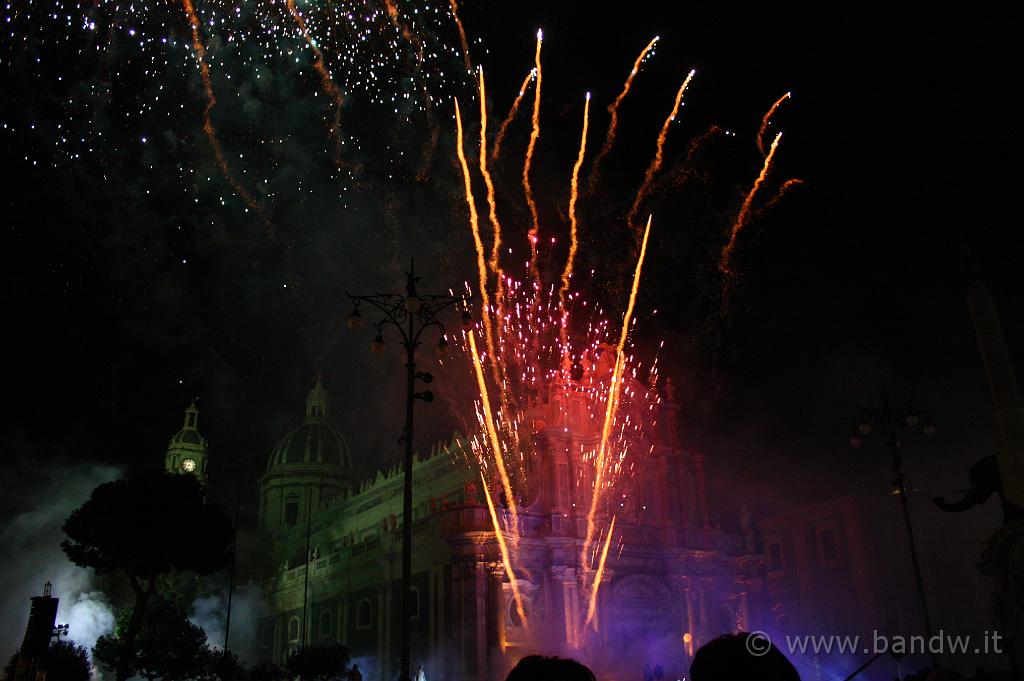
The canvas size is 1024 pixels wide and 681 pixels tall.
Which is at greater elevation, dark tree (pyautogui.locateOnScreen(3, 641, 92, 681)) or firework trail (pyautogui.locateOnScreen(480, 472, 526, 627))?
firework trail (pyautogui.locateOnScreen(480, 472, 526, 627))

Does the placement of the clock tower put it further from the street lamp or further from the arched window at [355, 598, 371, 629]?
the street lamp

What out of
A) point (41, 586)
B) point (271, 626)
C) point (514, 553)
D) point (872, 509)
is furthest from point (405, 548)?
point (41, 586)

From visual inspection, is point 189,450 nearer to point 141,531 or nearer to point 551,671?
point 141,531

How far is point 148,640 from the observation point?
4119 centimetres

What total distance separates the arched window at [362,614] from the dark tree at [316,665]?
8381mm

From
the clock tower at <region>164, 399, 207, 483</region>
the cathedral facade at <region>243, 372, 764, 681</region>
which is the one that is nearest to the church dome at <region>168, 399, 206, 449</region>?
the clock tower at <region>164, 399, 207, 483</region>

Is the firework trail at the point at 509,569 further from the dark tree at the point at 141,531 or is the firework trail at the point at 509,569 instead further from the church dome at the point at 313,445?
the church dome at the point at 313,445

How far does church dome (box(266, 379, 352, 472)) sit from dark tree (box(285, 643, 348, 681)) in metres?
46.5

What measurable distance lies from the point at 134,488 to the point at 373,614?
1611 centimetres

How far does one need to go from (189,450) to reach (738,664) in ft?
292

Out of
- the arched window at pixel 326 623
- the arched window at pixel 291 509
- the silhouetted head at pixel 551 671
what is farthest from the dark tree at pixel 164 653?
the silhouetted head at pixel 551 671

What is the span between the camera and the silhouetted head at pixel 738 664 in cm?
285

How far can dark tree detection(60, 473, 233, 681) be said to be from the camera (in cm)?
3569

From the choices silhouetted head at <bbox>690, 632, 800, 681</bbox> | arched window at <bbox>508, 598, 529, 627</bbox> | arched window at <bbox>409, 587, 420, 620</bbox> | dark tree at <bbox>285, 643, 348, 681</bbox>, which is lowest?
silhouetted head at <bbox>690, 632, 800, 681</bbox>
